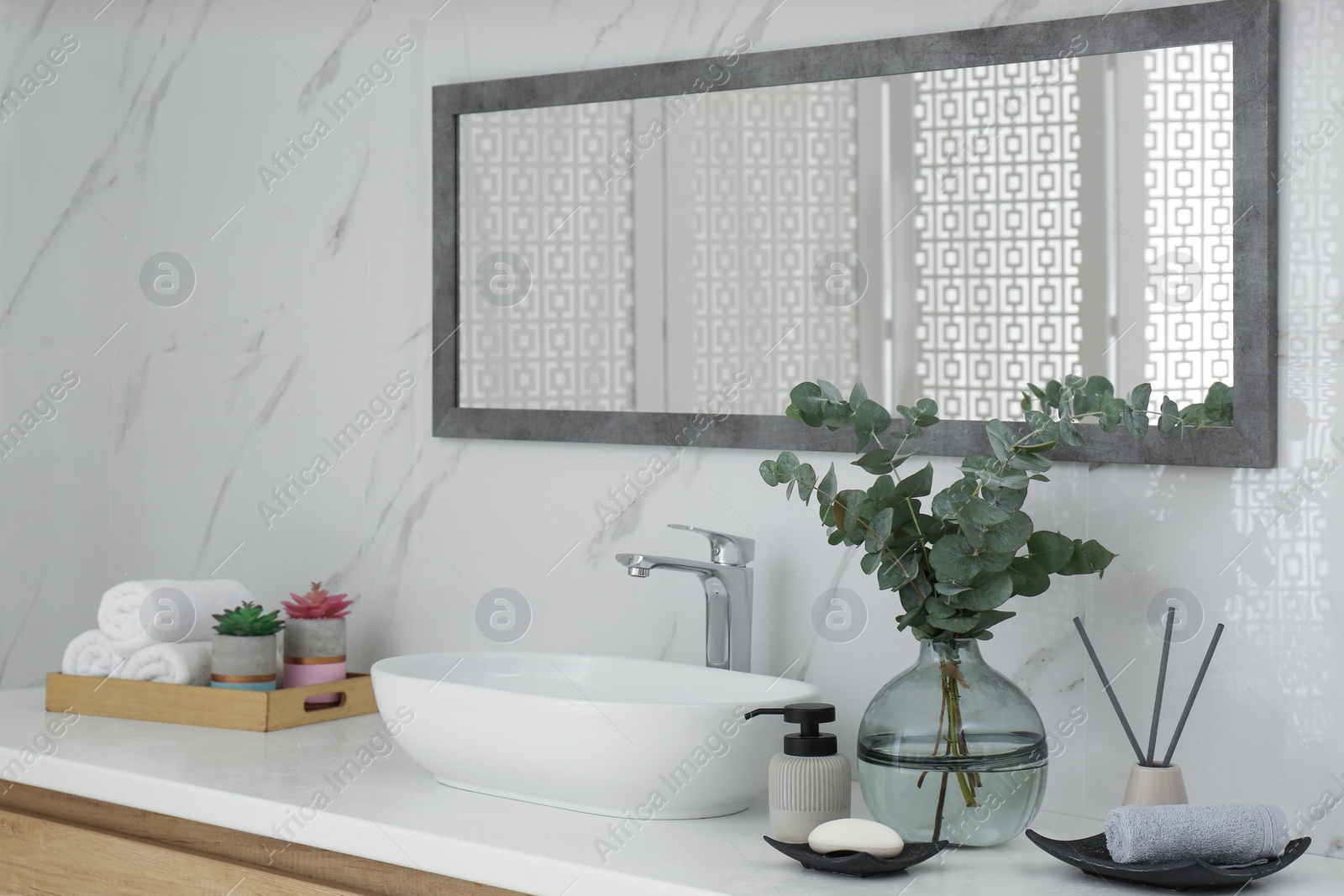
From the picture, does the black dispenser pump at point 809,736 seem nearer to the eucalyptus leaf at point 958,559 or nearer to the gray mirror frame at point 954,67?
the eucalyptus leaf at point 958,559

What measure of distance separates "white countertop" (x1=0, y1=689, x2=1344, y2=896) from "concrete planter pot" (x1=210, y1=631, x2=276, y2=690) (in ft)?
0.23

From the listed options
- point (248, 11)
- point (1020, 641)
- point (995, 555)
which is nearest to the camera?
point (995, 555)

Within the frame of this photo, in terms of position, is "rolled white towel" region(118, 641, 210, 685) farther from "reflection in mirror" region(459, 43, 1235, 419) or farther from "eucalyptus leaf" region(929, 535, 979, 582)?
"eucalyptus leaf" region(929, 535, 979, 582)

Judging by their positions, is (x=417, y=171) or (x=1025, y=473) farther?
(x=417, y=171)

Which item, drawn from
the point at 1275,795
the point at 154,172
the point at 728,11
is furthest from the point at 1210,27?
the point at 154,172

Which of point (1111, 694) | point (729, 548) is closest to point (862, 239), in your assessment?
point (729, 548)

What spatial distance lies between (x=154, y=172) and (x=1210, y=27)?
1617 mm

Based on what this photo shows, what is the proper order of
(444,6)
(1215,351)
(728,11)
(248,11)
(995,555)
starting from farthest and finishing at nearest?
1. (248,11)
2. (444,6)
3. (728,11)
4. (1215,351)
5. (995,555)

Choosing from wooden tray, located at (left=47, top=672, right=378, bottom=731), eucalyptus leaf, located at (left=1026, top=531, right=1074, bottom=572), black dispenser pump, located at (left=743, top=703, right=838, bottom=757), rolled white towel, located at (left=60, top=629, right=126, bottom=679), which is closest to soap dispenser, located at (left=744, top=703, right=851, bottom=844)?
black dispenser pump, located at (left=743, top=703, right=838, bottom=757)

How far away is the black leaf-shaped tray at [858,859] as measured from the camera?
4.08 ft

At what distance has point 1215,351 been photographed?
1.41 meters

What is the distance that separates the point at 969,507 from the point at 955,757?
0.83 ft

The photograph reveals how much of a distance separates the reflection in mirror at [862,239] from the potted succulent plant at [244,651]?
414 mm

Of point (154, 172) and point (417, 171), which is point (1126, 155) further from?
point (154, 172)
